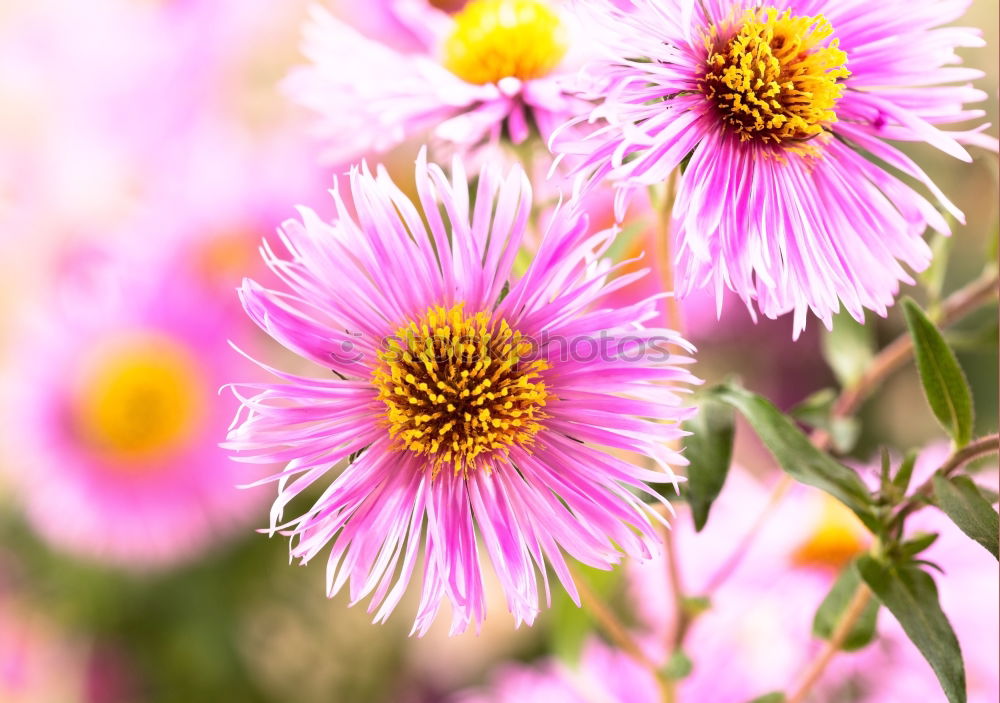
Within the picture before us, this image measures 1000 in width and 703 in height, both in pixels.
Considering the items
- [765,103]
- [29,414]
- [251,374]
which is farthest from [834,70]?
[29,414]

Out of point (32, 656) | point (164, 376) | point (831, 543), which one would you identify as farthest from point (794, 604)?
point (32, 656)

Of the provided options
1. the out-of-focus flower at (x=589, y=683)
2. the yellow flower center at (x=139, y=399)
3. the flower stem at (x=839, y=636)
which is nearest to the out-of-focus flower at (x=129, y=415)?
the yellow flower center at (x=139, y=399)

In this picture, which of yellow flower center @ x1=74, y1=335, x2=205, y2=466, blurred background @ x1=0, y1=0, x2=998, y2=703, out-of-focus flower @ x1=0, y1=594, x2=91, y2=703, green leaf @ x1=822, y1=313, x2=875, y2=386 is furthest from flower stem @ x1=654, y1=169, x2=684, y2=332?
out-of-focus flower @ x1=0, y1=594, x2=91, y2=703

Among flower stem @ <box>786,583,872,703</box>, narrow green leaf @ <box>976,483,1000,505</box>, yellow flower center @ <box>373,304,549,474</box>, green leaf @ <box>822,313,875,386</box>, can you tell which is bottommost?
flower stem @ <box>786,583,872,703</box>

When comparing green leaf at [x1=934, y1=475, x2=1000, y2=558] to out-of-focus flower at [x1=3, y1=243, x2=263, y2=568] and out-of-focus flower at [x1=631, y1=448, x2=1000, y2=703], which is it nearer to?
out-of-focus flower at [x1=631, y1=448, x2=1000, y2=703]

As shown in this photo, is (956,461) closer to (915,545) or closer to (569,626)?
(915,545)

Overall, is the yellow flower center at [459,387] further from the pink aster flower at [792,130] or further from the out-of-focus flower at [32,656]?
the out-of-focus flower at [32,656]

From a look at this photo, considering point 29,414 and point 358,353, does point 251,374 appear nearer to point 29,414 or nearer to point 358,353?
point 29,414
